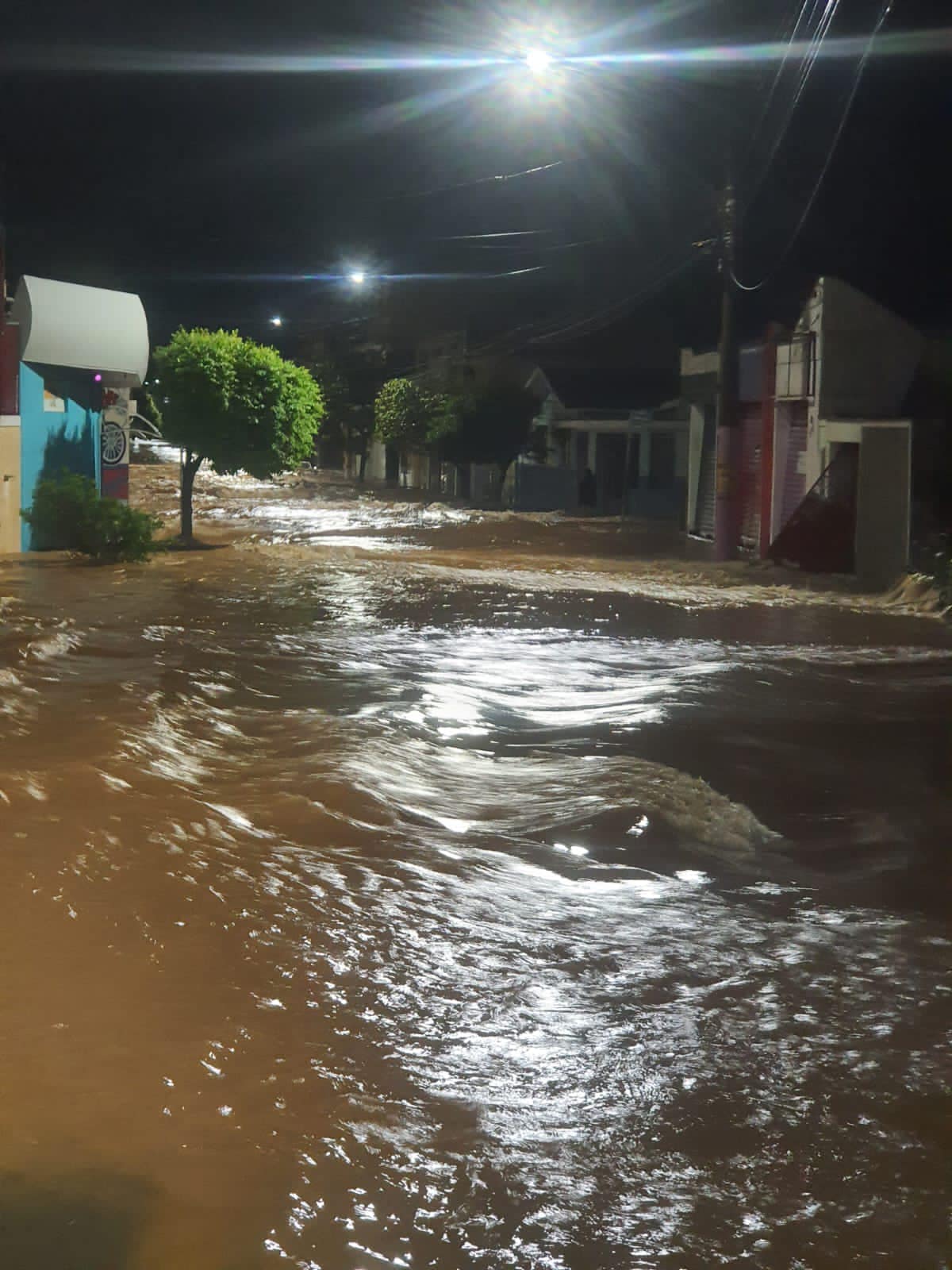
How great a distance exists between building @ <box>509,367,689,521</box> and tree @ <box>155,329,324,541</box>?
41.1ft

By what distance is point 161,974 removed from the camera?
18.7ft

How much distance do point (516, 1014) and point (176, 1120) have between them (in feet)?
5.11

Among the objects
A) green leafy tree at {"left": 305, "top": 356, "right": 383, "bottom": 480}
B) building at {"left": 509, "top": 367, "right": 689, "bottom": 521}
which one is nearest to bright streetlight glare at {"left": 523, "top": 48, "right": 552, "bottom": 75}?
building at {"left": 509, "top": 367, "right": 689, "bottom": 521}

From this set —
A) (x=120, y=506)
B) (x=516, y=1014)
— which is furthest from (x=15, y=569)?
(x=516, y=1014)

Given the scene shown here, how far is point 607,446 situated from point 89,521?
2381 cm

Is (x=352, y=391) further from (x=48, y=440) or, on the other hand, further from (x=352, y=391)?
(x=48, y=440)

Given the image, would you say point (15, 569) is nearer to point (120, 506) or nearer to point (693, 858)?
point (120, 506)

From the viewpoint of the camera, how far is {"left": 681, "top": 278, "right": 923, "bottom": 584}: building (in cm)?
2212

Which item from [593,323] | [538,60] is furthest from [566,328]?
[538,60]

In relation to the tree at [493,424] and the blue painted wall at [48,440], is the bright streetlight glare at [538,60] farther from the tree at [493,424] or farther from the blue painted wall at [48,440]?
the tree at [493,424]

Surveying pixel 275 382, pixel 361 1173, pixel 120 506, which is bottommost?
pixel 361 1173

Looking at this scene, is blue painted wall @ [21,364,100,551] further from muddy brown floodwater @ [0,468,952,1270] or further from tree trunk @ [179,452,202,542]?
muddy brown floodwater @ [0,468,952,1270]

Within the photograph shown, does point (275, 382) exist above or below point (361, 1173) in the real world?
above

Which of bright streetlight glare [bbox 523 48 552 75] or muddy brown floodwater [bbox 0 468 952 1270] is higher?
bright streetlight glare [bbox 523 48 552 75]
